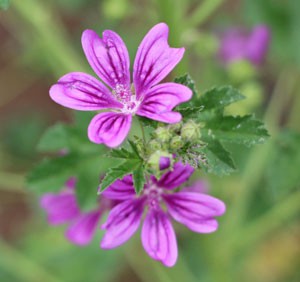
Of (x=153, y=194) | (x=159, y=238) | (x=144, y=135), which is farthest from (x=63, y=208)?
(x=144, y=135)

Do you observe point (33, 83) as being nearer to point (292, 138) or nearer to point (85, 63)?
point (85, 63)

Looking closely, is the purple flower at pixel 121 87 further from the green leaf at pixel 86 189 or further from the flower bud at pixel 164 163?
the green leaf at pixel 86 189

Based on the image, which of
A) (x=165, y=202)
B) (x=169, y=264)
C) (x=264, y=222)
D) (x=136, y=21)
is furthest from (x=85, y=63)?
(x=169, y=264)

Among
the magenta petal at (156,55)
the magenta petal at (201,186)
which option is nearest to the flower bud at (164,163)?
the magenta petal at (156,55)

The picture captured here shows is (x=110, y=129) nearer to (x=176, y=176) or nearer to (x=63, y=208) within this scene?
(x=176, y=176)

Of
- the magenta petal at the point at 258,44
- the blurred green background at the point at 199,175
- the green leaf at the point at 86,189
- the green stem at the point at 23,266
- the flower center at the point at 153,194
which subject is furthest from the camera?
the green stem at the point at 23,266

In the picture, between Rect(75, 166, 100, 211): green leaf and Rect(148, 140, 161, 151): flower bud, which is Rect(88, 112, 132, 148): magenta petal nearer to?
Rect(148, 140, 161, 151): flower bud

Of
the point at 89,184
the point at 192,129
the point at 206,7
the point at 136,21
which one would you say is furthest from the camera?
the point at 136,21

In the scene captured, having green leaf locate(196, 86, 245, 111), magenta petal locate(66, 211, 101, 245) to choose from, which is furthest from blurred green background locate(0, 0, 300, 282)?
magenta petal locate(66, 211, 101, 245)
